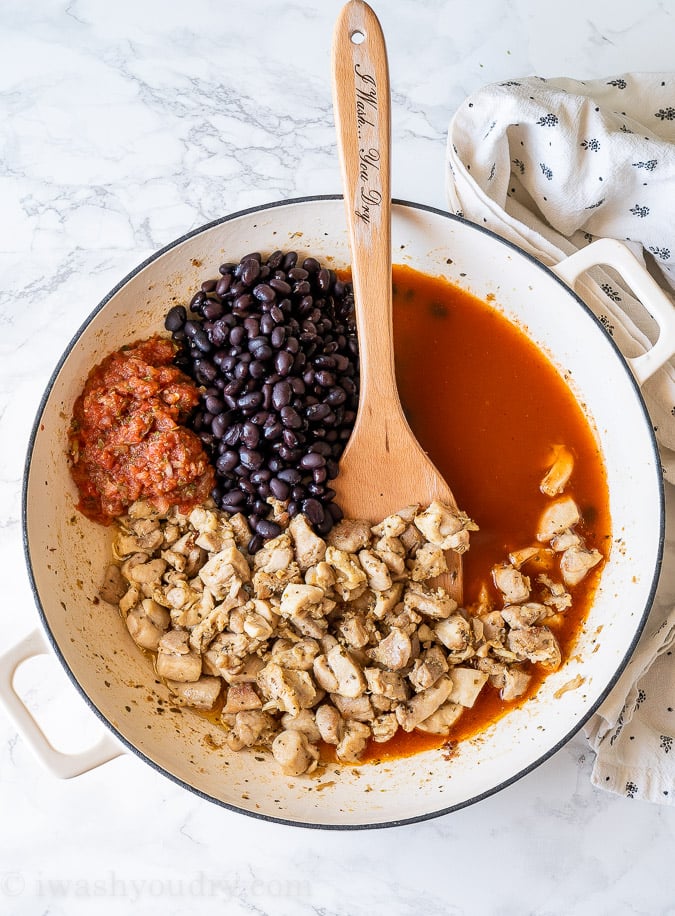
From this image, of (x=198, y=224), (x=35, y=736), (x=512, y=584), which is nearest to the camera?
(x=35, y=736)

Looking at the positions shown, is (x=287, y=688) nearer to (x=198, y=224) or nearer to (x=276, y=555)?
(x=276, y=555)

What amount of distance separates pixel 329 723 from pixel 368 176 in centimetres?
206

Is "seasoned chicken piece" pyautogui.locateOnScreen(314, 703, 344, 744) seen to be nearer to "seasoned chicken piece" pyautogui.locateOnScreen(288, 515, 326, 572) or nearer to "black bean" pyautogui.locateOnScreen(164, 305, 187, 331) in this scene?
"seasoned chicken piece" pyautogui.locateOnScreen(288, 515, 326, 572)

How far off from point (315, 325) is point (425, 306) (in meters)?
0.57

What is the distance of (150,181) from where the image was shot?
12.4ft

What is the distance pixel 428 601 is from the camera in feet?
10.8

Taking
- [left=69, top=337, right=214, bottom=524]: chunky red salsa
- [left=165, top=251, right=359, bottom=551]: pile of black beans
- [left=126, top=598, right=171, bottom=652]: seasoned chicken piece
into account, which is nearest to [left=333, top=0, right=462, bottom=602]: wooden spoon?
[left=165, top=251, right=359, bottom=551]: pile of black beans

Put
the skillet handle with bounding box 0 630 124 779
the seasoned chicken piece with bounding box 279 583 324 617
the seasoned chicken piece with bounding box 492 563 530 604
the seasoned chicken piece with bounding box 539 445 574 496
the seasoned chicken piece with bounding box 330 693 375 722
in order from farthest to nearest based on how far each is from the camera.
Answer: the seasoned chicken piece with bounding box 539 445 574 496, the seasoned chicken piece with bounding box 492 563 530 604, the seasoned chicken piece with bounding box 330 693 375 722, the seasoned chicken piece with bounding box 279 583 324 617, the skillet handle with bounding box 0 630 124 779

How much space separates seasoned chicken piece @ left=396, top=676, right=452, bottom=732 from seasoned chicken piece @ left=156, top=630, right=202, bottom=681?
0.80 meters

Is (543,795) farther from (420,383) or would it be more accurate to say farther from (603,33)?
(603,33)

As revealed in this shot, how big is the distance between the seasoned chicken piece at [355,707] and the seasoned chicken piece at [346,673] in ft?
0.12

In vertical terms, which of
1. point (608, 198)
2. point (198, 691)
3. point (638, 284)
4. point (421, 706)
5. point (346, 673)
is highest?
point (608, 198)

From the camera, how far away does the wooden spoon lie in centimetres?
302

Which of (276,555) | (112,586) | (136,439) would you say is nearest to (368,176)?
Result: (136,439)
